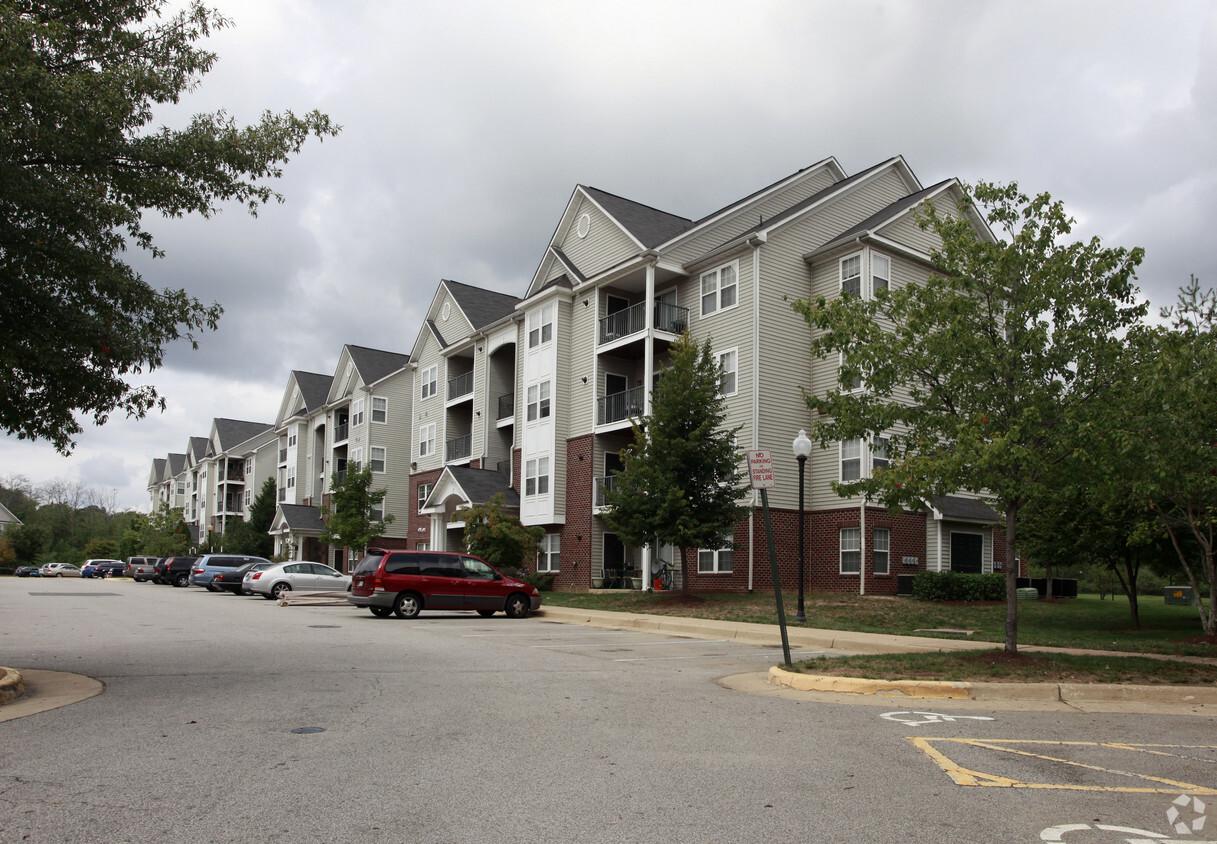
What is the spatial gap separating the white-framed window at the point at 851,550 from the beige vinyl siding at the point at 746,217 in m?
11.0

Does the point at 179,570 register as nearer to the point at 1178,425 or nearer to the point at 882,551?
the point at 882,551

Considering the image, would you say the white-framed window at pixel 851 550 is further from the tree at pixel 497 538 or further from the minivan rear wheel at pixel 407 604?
the minivan rear wheel at pixel 407 604

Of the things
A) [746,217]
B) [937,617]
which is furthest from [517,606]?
[746,217]

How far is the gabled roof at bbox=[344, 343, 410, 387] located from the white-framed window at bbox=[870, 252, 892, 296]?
31.2m

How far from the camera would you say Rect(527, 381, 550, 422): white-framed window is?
3700 cm

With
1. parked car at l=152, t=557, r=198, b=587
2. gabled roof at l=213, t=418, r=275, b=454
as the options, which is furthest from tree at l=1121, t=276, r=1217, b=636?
gabled roof at l=213, t=418, r=275, b=454

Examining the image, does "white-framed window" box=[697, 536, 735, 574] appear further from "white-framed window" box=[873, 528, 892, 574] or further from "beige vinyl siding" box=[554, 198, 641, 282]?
"beige vinyl siding" box=[554, 198, 641, 282]

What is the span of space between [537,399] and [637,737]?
1176 inches

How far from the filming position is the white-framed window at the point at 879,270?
30.0 meters

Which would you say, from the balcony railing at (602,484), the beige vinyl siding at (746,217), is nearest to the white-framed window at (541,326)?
the balcony railing at (602,484)

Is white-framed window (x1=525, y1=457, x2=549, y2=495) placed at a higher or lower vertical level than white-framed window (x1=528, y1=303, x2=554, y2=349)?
lower

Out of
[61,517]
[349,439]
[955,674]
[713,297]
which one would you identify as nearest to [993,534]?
[713,297]

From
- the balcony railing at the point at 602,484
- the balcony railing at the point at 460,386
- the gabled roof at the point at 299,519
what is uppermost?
the balcony railing at the point at 460,386

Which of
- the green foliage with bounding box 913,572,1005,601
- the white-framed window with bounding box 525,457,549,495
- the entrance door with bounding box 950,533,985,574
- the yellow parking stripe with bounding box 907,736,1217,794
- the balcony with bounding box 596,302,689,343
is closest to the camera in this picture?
the yellow parking stripe with bounding box 907,736,1217,794
